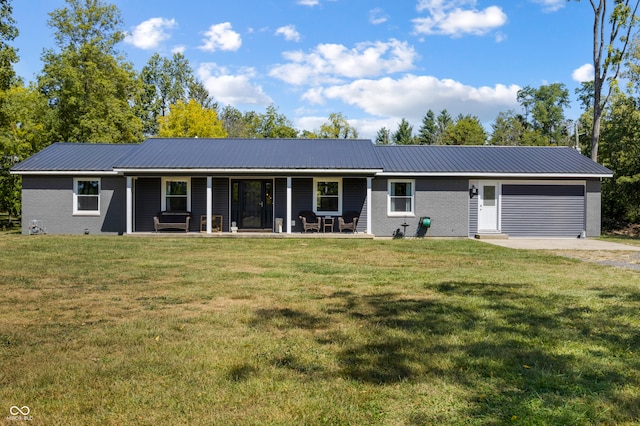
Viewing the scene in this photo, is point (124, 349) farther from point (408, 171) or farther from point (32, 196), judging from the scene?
point (32, 196)

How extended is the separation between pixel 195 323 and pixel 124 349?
42.0 inches

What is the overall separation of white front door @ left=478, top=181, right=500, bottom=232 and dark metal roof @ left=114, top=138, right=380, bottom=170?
4.80 m

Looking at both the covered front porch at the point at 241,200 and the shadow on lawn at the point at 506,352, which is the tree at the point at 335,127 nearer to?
the covered front porch at the point at 241,200

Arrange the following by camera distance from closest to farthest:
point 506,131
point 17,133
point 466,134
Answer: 1. point 17,133
2. point 466,134
3. point 506,131

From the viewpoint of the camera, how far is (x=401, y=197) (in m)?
19.5

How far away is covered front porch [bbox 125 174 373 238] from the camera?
19281 millimetres

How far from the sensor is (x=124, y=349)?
4.43 m

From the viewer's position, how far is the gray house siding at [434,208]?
19.4 meters

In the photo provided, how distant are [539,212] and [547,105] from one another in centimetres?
5239

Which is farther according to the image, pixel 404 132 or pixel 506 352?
pixel 404 132

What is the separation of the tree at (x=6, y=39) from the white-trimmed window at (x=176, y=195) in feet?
30.0

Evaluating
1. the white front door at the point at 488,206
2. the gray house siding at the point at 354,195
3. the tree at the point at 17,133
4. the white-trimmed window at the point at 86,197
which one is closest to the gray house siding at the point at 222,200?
the gray house siding at the point at 354,195

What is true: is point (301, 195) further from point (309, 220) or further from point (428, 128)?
point (428, 128)

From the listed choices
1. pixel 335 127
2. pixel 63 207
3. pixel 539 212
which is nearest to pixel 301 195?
pixel 63 207
